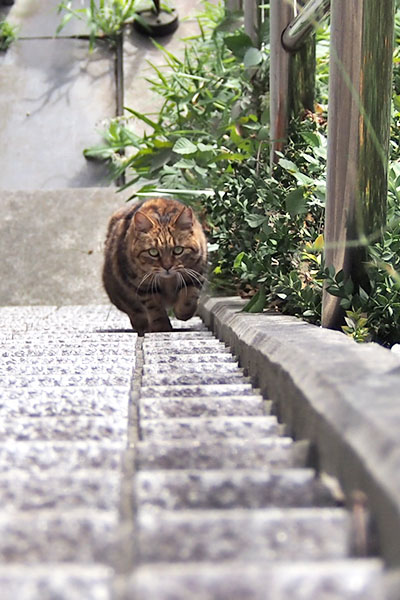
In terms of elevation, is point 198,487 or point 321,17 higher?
point 321,17

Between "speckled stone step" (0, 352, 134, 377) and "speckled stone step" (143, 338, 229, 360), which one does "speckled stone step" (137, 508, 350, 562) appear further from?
"speckled stone step" (143, 338, 229, 360)

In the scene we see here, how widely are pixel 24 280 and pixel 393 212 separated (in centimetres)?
386

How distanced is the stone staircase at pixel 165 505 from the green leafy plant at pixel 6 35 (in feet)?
19.4

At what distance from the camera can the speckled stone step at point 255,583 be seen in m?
0.59

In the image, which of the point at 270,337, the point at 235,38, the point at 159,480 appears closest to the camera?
the point at 159,480

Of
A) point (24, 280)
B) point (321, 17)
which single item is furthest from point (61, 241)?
point (321, 17)

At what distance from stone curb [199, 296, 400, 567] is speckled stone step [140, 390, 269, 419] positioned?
4 centimetres

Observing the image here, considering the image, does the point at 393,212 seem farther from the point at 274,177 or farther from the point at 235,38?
the point at 235,38

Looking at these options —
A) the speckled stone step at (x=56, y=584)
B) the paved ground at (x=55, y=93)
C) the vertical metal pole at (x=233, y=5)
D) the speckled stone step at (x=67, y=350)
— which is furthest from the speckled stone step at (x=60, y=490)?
the paved ground at (x=55, y=93)

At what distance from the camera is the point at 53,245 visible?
5348 millimetres

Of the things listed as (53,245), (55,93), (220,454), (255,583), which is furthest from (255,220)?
(55,93)

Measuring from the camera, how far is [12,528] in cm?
73

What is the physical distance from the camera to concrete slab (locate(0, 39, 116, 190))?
21.9 ft

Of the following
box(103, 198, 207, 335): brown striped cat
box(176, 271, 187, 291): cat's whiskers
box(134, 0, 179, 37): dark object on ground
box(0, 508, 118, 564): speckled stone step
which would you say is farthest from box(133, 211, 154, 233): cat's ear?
box(134, 0, 179, 37): dark object on ground
